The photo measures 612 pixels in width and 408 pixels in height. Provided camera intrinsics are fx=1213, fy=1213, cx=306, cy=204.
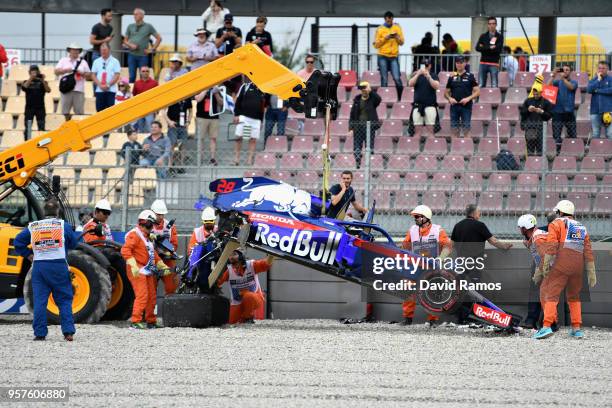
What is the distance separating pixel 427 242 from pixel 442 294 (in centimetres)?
113

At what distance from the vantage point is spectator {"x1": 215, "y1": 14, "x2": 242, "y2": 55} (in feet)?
75.6

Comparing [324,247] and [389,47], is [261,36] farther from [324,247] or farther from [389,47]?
[324,247]

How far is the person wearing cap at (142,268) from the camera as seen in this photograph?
1515cm

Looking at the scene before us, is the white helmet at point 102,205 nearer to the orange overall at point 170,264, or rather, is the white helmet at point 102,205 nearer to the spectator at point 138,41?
the orange overall at point 170,264

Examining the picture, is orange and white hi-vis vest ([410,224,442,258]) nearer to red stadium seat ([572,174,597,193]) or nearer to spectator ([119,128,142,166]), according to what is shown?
red stadium seat ([572,174,597,193])

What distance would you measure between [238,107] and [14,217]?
6.26 meters

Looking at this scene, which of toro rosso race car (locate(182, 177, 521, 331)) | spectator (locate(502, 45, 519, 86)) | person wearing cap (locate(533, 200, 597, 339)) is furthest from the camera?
spectator (locate(502, 45, 519, 86))

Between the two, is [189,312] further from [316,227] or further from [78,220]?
[78,220]

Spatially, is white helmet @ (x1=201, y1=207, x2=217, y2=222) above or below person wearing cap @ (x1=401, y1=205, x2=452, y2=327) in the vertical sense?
above

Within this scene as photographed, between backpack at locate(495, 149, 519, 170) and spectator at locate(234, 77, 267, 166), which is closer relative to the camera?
backpack at locate(495, 149, 519, 170)

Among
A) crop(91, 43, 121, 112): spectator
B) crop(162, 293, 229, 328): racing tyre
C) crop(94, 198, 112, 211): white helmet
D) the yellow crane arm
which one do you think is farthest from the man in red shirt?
crop(162, 293, 229, 328): racing tyre

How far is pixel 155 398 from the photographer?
1022cm

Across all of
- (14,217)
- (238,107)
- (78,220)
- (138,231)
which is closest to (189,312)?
(138,231)

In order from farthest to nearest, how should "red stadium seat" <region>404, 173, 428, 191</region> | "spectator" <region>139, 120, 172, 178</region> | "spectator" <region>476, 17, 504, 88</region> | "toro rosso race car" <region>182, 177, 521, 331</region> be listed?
"spectator" <region>476, 17, 504, 88</region> → "spectator" <region>139, 120, 172, 178</region> → "red stadium seat" <region>404, 173, 428, 191</region> → "toro rosso race car" <region>182, 177, 521, 331</region>
